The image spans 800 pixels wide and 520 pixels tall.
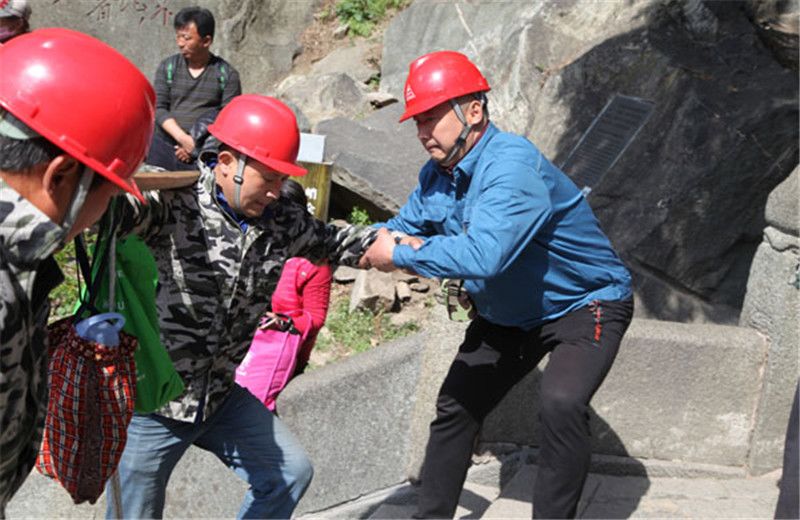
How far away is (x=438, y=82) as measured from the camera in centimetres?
437

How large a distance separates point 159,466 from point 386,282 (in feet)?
→ 12.1

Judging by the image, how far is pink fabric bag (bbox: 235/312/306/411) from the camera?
5.52m

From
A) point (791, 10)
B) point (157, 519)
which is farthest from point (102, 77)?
point (791, 10)

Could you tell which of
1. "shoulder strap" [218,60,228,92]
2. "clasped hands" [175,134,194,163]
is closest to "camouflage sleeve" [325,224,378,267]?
"clasped hands" [175,134,194,163]

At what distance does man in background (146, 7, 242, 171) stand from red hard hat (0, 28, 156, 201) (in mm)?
4900

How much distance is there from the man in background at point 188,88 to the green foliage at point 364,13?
202 inches

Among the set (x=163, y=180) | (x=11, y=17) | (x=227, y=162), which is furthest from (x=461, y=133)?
(x=11, y=17)

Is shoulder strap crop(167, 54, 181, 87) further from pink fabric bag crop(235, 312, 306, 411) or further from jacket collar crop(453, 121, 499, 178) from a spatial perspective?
jacket collar crop(453, 121, 499, 178)

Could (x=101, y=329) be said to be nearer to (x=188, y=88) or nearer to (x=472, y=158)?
(x=472, y=158)

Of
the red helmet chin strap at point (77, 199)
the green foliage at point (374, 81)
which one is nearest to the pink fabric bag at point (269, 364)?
the red helmet chin strap at point (77, 199)

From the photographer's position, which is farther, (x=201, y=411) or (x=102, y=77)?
(x=201, y=411)

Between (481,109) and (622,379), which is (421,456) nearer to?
(622,379)

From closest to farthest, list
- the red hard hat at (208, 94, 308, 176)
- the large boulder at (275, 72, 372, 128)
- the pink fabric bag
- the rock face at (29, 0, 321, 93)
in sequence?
1. the red hard hat at (208, 94, 308, 176)
2. the pink fabric bag
3. the large boulder at (275, 72, 372, 128)
4. the rock face at (29, 0, 321, 93)

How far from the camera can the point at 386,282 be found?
7438 millimetres
